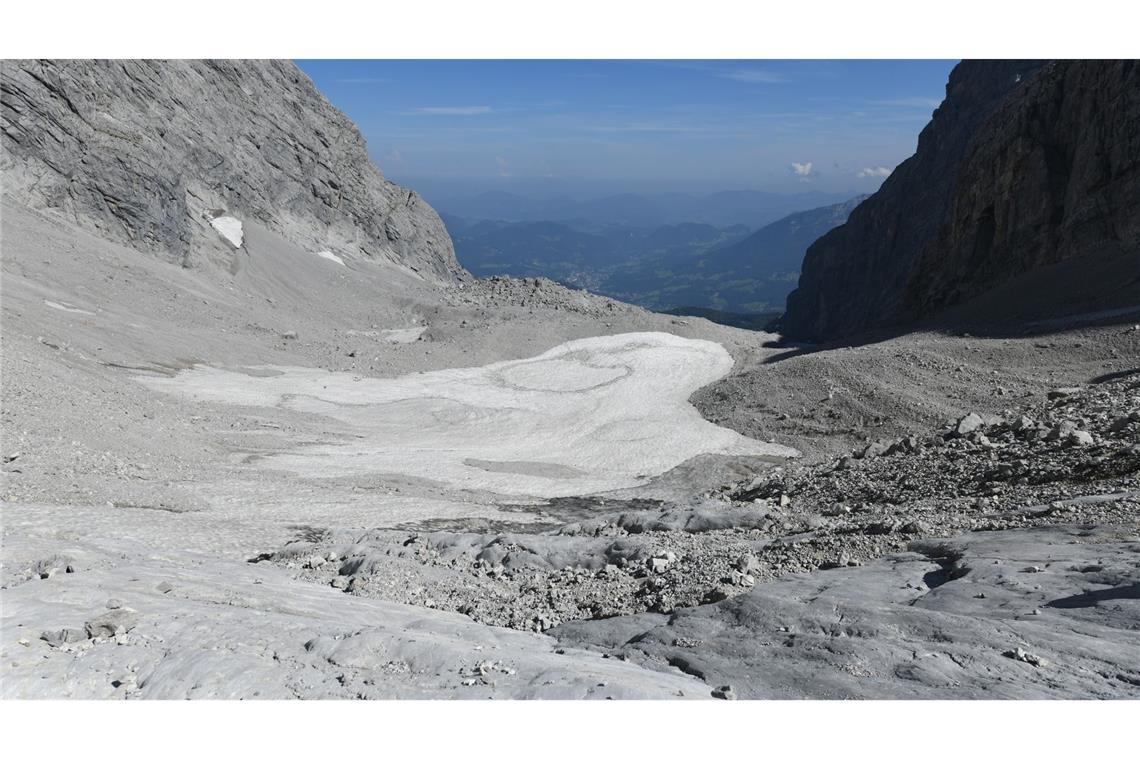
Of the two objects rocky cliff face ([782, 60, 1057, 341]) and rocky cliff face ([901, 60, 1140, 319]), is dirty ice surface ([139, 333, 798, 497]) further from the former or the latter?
rocky cliff face ([782, 60, 1057, 341])

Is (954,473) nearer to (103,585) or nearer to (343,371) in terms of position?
(103,585)

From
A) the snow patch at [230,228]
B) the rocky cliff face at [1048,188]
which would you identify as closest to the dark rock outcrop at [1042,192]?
the rocky cliff face at [1048,188]

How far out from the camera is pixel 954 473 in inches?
690

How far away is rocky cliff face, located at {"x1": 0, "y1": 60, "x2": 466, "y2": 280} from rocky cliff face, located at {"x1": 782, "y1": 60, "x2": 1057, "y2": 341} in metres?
43.2

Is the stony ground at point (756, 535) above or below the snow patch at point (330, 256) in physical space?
below

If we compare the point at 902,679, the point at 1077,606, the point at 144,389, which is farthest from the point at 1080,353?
the point at 144,389

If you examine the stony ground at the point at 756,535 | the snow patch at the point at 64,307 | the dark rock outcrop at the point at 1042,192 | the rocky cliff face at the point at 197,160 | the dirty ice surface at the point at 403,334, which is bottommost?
the stony ground at the point at 756,535

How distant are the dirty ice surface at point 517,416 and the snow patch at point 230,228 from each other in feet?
71.8

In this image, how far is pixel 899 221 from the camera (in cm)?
8425

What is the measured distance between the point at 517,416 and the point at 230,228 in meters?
35.1

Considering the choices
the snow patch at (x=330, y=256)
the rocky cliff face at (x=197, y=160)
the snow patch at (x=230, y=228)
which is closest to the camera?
the rocky cliff face at (x=197, y=160)

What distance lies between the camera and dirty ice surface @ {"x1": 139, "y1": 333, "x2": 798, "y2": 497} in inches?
1075

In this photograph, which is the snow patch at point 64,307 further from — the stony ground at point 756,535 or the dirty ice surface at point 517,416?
the stony ground at point 756,535

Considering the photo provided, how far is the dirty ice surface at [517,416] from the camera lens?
2731 cm
